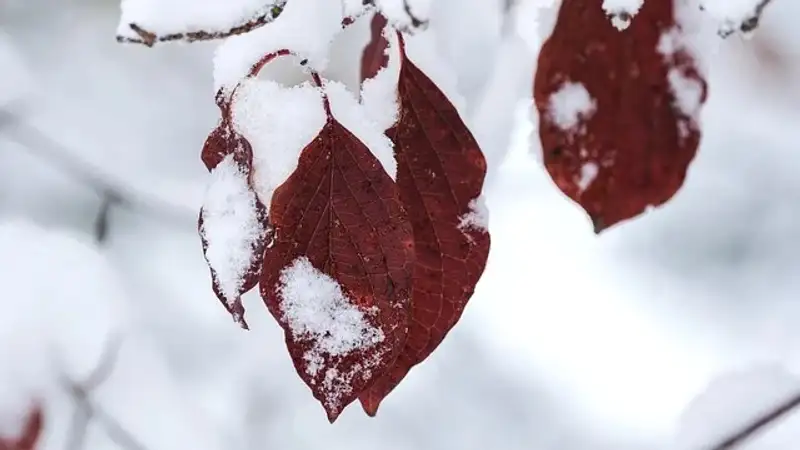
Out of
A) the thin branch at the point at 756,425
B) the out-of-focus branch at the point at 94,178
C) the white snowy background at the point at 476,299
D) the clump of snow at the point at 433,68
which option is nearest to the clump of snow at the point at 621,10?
the clump of snow at the point at 433,68

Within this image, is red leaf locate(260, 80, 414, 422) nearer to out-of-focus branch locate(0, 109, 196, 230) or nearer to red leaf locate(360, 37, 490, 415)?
red leaf locate(360, 37, 490, 415)

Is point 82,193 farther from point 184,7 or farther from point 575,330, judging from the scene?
point 184,7

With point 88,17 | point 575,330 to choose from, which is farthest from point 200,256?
point 575,330

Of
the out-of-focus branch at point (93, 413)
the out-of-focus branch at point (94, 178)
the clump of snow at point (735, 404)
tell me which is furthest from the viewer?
the out-of-focus branch at point (94, 178)

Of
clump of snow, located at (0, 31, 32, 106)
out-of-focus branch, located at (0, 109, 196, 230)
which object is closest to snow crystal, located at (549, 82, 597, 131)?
out-of-focus branch, located at (0, 109, 196, 230)

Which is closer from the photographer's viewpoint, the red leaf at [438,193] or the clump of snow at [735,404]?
the red leaf at [438,193]

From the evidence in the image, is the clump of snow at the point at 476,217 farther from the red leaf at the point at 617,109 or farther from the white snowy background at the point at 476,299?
the white snowy background at the point at 476,299
